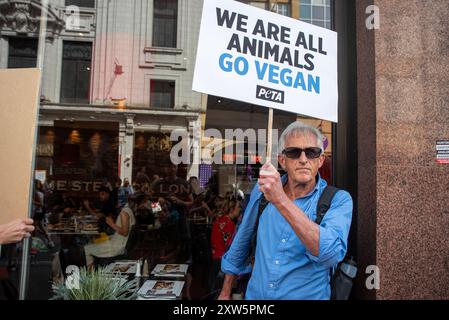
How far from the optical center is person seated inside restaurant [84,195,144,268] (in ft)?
18.0

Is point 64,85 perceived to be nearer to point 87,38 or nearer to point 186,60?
point 87,38

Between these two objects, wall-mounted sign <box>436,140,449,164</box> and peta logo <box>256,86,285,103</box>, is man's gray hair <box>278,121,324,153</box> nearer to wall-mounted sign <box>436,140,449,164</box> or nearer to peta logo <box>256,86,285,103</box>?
peta logo <box>256,86,285,103</box>

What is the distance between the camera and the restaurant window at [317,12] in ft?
12.3

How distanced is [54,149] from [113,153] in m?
1.77

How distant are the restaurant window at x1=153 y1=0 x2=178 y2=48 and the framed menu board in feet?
11.9

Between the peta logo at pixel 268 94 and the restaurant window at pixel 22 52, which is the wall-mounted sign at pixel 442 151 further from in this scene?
the restaurant window at pixel 22 52

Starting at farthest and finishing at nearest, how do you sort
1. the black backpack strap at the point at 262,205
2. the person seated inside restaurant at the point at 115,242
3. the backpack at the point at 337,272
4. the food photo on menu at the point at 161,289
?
the person seated inside restaurant at the point at 115,242 < the food photo on menu at the point at 161,289 < the black backpack strap at the point at 262,205 < the backpack at the point at 337,272

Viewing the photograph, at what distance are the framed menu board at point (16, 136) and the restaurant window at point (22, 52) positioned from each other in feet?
5.72

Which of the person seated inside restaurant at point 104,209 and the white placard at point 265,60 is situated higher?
the white placard at point 265,60

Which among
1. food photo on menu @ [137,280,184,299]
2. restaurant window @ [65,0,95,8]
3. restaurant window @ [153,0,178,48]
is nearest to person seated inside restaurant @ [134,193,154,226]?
restaurant window @ [153,0,178,48]

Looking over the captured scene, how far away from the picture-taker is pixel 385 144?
10.2ft

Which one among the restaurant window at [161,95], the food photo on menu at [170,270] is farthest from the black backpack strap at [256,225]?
the restaurant window at [161,95]

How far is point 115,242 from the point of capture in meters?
5.86
